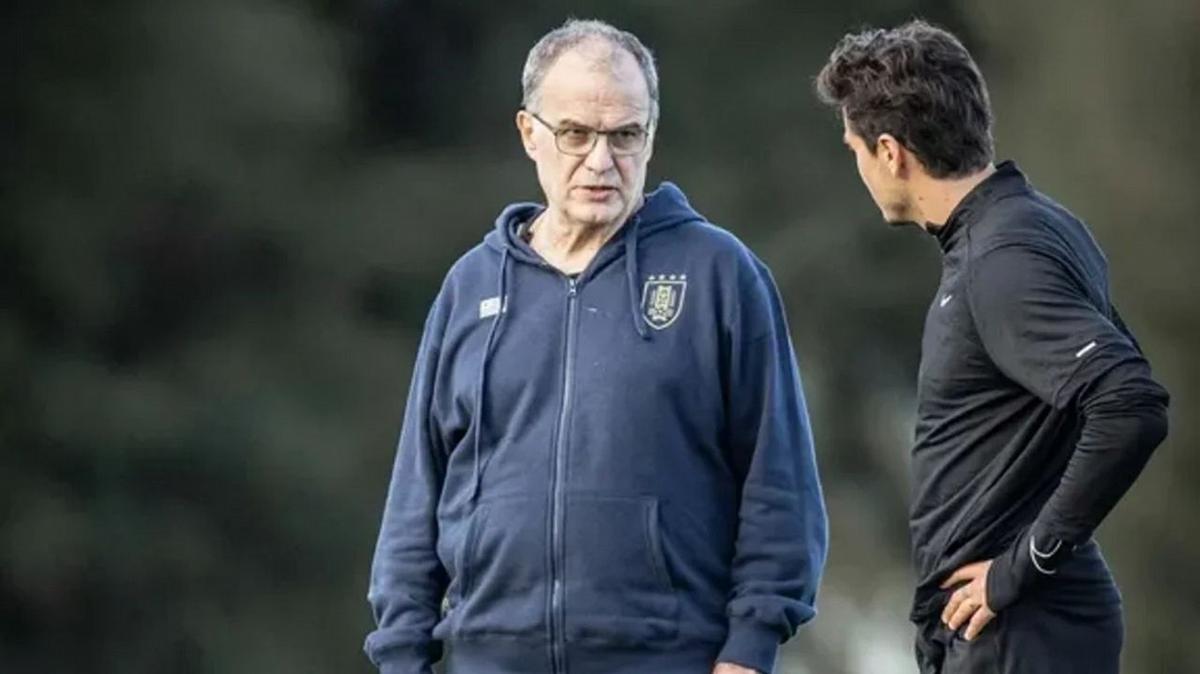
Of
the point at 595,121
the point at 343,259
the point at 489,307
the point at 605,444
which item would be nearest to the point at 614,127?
the point at 595,121

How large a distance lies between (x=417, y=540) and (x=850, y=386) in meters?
2.95

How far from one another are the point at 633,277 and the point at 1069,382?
524 millimetres

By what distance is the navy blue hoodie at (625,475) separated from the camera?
2.62 metres

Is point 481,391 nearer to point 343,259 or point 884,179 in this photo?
point 884,179

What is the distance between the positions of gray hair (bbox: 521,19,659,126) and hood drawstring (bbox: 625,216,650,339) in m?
0.13

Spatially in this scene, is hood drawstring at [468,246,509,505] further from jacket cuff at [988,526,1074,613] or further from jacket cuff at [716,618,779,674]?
jacket cuff at [988,526,1074,613]

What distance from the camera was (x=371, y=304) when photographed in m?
5.36

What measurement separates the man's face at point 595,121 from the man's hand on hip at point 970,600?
22.0 inches

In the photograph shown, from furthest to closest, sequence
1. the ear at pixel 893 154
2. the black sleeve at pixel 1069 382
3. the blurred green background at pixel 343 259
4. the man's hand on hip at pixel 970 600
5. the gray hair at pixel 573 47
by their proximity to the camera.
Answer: the blurred green background at pixel 343 259 → the gray hair at pixel 573 47 → the ear at pixel 893 154 → the man's hand on hip at pixel 970 600 → the black sleeve at pixel 1069 382

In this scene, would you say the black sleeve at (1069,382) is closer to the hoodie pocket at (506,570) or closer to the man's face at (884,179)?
the man's face at (884,179)

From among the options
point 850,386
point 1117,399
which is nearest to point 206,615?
point 850,386

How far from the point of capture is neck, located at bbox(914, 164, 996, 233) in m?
2.61

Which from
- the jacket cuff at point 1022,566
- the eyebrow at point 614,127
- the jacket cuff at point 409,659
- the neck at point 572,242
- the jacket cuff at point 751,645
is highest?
the eyebrow at point 614,127

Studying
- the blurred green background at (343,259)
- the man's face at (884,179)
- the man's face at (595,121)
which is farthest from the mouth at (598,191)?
the blurred green background at (343,259)
